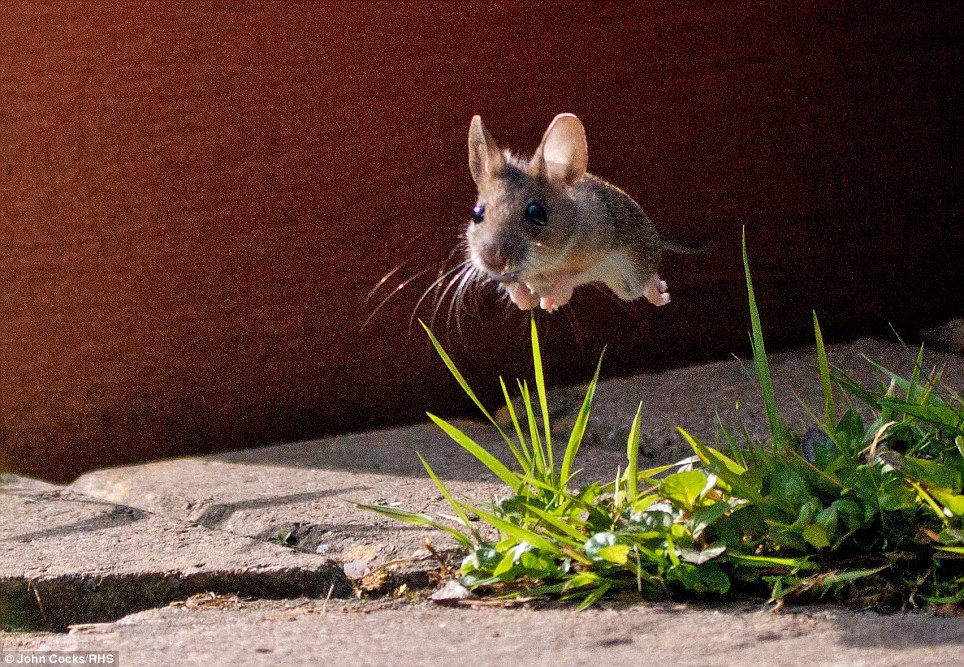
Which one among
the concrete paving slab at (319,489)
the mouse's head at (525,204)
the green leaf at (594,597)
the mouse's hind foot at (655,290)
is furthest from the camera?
the concrete paving slab at (319,489)

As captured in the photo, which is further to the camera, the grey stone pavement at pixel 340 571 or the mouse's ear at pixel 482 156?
the mouse's ear at pixel 482 156

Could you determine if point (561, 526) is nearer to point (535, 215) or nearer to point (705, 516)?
point (705, 516)

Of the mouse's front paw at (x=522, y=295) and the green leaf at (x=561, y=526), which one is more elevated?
the mouse's front paw at (x=522, y=295)

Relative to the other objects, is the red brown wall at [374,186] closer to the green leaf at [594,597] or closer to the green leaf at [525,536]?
the green leaf at [525,536]

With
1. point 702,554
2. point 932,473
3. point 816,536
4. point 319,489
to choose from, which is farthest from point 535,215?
point 319,489

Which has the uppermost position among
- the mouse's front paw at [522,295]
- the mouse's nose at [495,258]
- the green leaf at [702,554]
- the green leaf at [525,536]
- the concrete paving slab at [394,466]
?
the mouse's nose at [495,258]

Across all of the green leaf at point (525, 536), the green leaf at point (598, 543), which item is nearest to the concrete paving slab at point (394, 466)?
the green leaf at point (525, 536)
